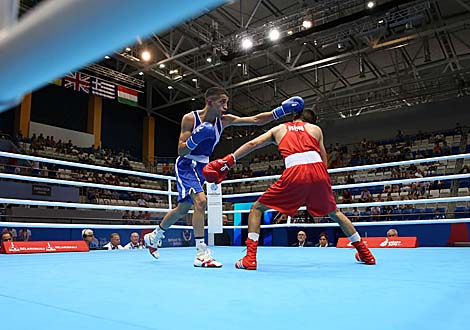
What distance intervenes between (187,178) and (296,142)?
853 mm

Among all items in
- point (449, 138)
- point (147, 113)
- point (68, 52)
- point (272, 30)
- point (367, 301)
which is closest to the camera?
point (68, 52)

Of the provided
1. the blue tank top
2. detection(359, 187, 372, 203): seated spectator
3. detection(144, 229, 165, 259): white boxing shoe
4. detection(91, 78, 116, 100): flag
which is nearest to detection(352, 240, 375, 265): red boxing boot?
the blue tank top

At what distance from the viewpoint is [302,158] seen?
2568 millimetres

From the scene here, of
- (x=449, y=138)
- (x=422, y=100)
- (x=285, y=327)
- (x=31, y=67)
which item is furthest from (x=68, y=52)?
(x=422, y=100)

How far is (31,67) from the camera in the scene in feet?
1.07

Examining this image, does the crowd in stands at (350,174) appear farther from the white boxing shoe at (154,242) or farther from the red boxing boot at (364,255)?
the red boxing boot at (364,255)

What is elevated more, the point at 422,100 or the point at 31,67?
the point at 422,100

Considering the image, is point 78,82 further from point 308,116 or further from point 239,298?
point 239,298

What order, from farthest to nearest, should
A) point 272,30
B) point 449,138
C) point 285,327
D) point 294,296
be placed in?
point 449,138 < point 272,30 < point 294,296 < point 285,327

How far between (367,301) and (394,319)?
0.25 meters

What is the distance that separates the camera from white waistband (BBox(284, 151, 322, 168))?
256 centimetres

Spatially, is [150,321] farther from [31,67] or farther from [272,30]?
[272,30]

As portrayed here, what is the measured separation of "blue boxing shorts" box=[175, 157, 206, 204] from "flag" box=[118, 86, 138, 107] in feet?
33.9

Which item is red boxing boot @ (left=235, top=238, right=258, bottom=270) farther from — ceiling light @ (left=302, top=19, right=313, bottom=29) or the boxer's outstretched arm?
ceiling light @ (left=302, top=19, right=313, bottom=29)
